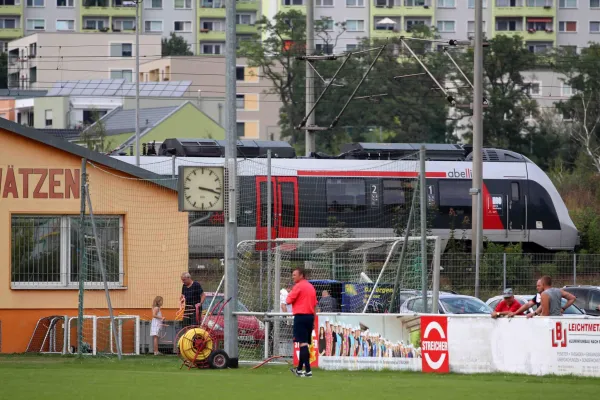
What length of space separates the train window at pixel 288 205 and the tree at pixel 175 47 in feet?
284

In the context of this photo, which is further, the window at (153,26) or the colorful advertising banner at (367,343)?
the window at (153,26)

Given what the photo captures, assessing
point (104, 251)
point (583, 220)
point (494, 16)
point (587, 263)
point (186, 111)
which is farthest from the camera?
point (494, 16)

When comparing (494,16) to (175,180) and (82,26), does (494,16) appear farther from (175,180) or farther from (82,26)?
(175,180)

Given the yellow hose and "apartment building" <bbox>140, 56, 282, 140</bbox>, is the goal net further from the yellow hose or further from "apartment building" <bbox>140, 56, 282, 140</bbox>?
"apartment building" <bbox>140, 56, 282, 140</bbox>

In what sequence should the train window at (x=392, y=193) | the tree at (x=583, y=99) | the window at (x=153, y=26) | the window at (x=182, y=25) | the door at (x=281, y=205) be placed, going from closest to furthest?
the door at (x=281, y=205) → the train window at (x=392, y=193) → the tree at (x=583, y=99) → the window at (x=153, y=26) → the window at (x=182, y=25)

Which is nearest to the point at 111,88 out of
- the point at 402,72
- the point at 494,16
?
the point at 402,72

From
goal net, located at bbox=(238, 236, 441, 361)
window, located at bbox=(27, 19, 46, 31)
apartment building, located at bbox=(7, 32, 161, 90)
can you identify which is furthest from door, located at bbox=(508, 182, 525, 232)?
window, located at bbox=(27, 19, 46, 31)

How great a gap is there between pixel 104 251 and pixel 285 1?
100 m

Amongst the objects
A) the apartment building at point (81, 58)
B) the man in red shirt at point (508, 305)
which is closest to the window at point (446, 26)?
the apartment building at point (81, 58)

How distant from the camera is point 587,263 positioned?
108ft

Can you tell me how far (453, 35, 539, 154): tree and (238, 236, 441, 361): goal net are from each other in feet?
175

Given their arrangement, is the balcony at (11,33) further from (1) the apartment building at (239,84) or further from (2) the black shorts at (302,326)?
(2) the black shorts at (302,326)

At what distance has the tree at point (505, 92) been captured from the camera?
7794cm

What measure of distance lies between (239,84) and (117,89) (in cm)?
1870
